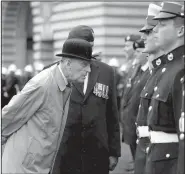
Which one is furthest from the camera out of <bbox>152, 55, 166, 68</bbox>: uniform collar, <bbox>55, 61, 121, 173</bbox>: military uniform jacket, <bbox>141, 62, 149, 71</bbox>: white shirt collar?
<bbox>141, 62, 149, 71</bbox>: white shirt collar

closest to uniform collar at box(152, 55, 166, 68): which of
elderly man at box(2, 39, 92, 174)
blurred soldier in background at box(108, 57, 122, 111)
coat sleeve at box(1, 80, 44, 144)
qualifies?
elderly man at box(2, 39, 92, 174)

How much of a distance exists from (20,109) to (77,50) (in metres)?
0.77

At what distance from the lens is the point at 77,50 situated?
607 centimetres

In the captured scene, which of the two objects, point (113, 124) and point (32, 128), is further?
point (113, 124)

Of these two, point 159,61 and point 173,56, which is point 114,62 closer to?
point 159,61

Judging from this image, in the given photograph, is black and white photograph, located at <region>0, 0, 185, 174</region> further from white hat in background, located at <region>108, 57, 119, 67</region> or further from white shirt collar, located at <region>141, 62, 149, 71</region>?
white hat in background, located at <region>108, 57, 119, 67</region>

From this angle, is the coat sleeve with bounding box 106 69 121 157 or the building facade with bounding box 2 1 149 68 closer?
the coat sleeve with bounding box 106 69 121 157

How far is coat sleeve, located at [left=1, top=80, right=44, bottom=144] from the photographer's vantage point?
5.61m

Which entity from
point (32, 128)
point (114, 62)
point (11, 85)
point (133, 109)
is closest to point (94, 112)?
point (32, 128)

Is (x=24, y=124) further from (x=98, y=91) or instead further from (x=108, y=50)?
(x=108, y=50)

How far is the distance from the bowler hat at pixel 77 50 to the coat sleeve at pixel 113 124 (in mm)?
838

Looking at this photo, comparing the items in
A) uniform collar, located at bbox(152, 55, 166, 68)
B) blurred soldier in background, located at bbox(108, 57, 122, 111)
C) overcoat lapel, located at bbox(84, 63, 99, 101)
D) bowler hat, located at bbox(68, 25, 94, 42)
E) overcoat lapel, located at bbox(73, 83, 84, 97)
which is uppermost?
bowler hat, located at bbox(68, 25, 94, 42)

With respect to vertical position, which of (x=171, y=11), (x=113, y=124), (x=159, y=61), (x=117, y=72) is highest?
(x=171, y=11)

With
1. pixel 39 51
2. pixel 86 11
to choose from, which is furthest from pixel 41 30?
pixel 86 11
